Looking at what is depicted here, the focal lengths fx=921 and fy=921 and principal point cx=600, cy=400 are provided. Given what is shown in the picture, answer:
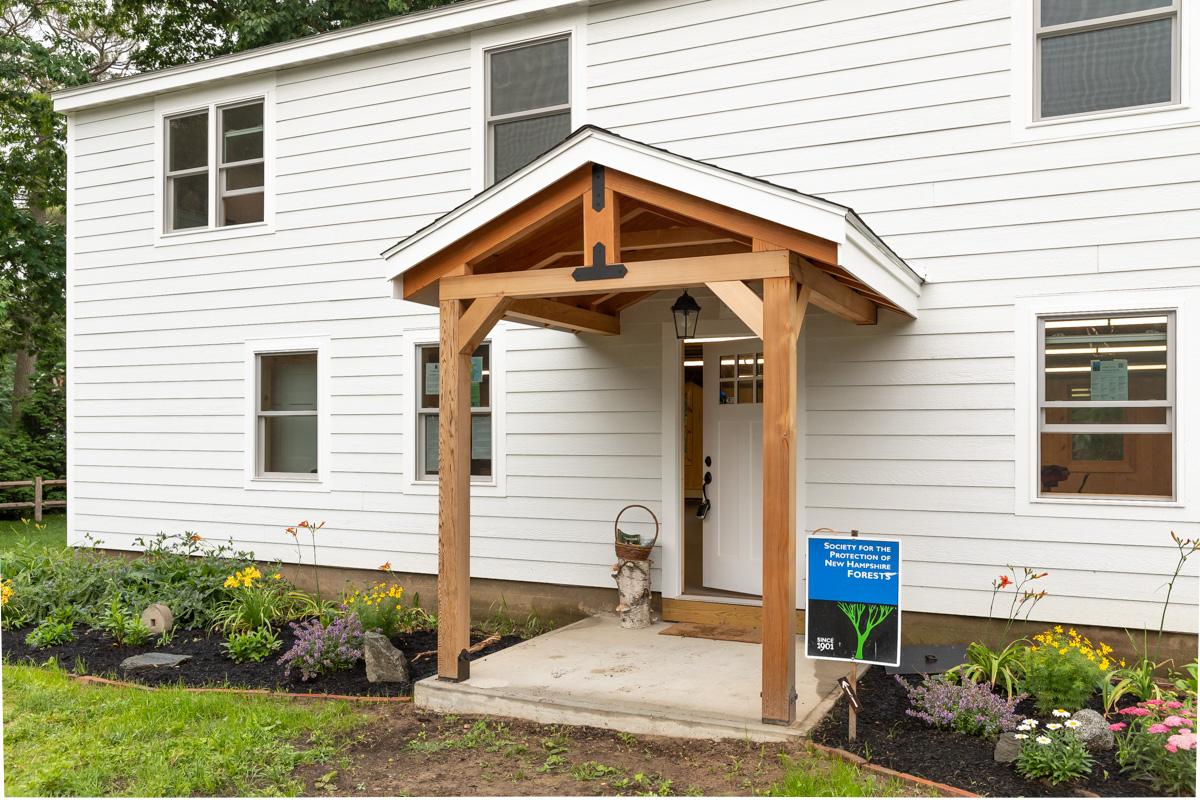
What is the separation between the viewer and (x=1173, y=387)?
19.6ft

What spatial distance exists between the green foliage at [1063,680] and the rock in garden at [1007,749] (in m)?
0.67

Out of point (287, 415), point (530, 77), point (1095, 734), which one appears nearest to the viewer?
point (1095, 734)

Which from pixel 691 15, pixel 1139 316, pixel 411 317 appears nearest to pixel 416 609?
pixel 411 317

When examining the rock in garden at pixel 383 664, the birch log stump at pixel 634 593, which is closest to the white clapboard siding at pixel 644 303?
the birch log stump at pixel 634 593

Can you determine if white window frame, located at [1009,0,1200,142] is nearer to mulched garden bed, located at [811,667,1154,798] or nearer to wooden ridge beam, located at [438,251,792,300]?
wooden ridge beam, located at [438,251,792,300]

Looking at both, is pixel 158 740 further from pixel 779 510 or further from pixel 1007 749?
pixel 1007 749

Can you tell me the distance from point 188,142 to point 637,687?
770 cm

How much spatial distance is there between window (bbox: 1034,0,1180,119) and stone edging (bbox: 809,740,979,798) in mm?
4528

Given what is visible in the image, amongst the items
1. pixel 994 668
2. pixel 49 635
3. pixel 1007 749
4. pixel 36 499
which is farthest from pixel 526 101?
pixel 36 499

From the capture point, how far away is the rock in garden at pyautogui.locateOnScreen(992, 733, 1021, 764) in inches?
179

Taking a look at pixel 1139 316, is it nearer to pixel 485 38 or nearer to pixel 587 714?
pixel 587 714

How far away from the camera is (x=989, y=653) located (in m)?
5.82

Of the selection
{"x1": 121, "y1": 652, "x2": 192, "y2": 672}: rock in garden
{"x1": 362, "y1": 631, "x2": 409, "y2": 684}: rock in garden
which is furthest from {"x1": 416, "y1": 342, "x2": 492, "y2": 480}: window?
{"x1": 121, "y1": 652, "x2": 192, "y2": 672}: rock in garden

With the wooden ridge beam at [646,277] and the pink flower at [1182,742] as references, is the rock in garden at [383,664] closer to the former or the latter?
the wooden ridge beam at [646,277]
